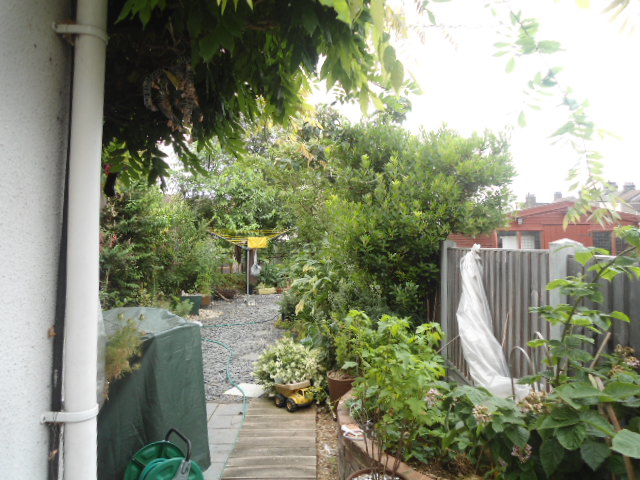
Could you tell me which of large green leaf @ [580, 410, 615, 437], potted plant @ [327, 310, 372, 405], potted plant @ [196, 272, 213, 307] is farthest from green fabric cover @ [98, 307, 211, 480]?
potted plant @ [196, 272, 213, 307]

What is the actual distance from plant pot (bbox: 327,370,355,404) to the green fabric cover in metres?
1.49

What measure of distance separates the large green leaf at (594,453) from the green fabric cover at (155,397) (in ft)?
6.52

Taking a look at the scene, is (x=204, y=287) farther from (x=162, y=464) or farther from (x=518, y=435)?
(x=518, y=435)

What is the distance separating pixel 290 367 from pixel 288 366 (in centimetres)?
3

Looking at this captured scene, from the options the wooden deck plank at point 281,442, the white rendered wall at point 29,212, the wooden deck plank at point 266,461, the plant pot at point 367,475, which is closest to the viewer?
the white rendered wall at point 29,212

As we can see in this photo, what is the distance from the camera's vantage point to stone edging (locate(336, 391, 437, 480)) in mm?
2039

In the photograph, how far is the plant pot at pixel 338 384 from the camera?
376 centimetres

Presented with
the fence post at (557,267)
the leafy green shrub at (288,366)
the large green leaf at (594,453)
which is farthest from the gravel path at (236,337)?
the large green leaf at (594,453)

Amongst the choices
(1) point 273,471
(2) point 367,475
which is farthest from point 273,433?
(2) point 367,475

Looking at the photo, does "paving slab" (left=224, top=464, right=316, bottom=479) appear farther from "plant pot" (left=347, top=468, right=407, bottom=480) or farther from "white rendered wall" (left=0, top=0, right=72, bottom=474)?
"white rendered wall" (left=0, top=0, right=72, bottom=474)

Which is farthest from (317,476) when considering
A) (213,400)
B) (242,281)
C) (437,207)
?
(242,281)

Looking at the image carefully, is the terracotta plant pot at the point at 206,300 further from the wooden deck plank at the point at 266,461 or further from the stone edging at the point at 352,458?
the stone edging at the point at 352,458

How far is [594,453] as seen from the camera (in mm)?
1285

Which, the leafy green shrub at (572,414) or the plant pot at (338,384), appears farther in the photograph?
the plant pot at (338,384)
